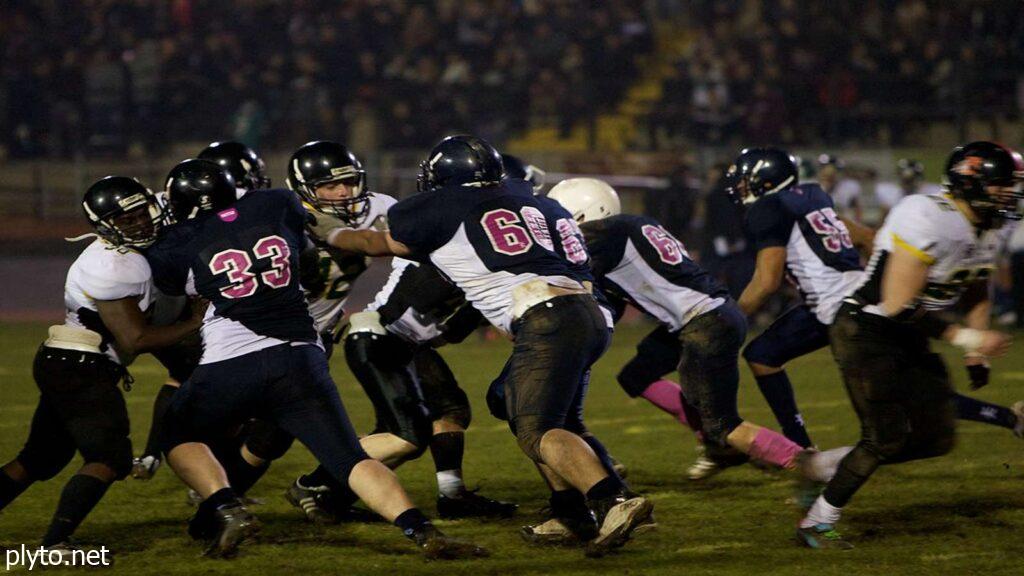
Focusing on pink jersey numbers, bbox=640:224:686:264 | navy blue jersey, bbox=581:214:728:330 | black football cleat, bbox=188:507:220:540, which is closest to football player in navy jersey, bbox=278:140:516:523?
black football cleat, bbox=188:507:220:540

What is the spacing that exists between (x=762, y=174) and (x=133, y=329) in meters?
3.20

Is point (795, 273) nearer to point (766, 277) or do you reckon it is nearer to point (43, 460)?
point (766, 277)

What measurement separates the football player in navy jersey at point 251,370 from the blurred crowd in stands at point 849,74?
12144 millimetres

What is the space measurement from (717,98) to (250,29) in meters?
7.23

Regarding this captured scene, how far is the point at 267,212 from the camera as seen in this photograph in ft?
15.6

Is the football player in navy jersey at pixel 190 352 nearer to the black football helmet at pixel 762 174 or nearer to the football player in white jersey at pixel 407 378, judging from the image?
the football player in white jersey at pixel 407 378

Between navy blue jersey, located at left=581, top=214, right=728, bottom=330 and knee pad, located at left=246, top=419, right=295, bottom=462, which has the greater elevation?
navy blue jersey, located at left=581, top=214, right=728, bottom=330

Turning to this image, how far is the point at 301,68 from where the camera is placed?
1847cm

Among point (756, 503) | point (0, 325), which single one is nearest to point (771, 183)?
point (756, 503)

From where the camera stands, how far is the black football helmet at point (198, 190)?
15.9 ft

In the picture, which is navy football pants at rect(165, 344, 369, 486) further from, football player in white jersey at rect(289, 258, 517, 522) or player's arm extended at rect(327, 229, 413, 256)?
football player in white jersey at rect(289, 258, 517, 522)

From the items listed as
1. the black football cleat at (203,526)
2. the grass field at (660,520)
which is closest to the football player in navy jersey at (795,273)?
the grass field at (660,520)

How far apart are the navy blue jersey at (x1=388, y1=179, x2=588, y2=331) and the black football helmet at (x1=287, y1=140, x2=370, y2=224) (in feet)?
1.96

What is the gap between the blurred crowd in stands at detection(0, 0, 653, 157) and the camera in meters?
17.5
